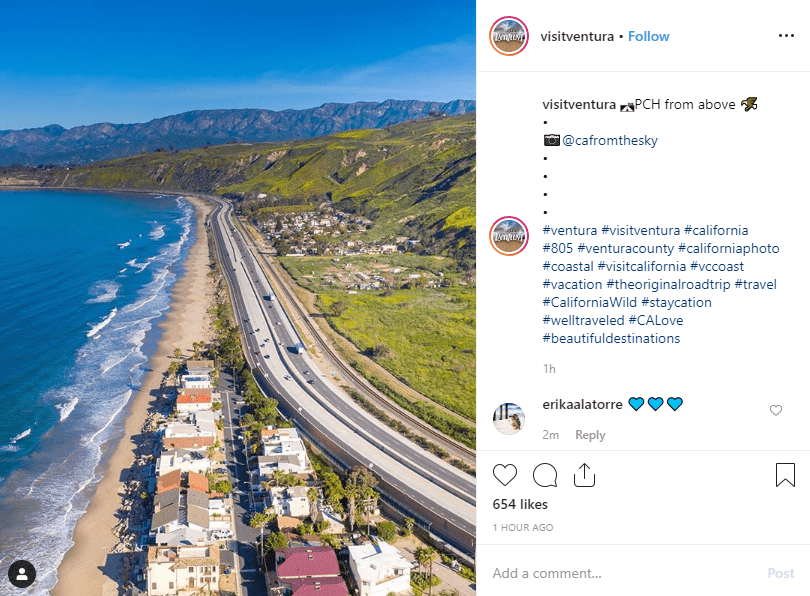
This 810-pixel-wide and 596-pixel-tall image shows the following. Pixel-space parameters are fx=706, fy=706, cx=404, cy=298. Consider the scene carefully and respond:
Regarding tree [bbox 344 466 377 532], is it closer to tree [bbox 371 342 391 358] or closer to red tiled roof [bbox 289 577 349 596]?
red tiled roof [bbox 289 577 349 596]

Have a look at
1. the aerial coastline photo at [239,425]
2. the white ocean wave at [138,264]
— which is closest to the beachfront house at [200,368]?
the aerial coastline photo at [239,425]

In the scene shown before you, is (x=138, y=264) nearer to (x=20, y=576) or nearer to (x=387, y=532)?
(x=387, y=532)

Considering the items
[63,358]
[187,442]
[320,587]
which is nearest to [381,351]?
[187,442]
